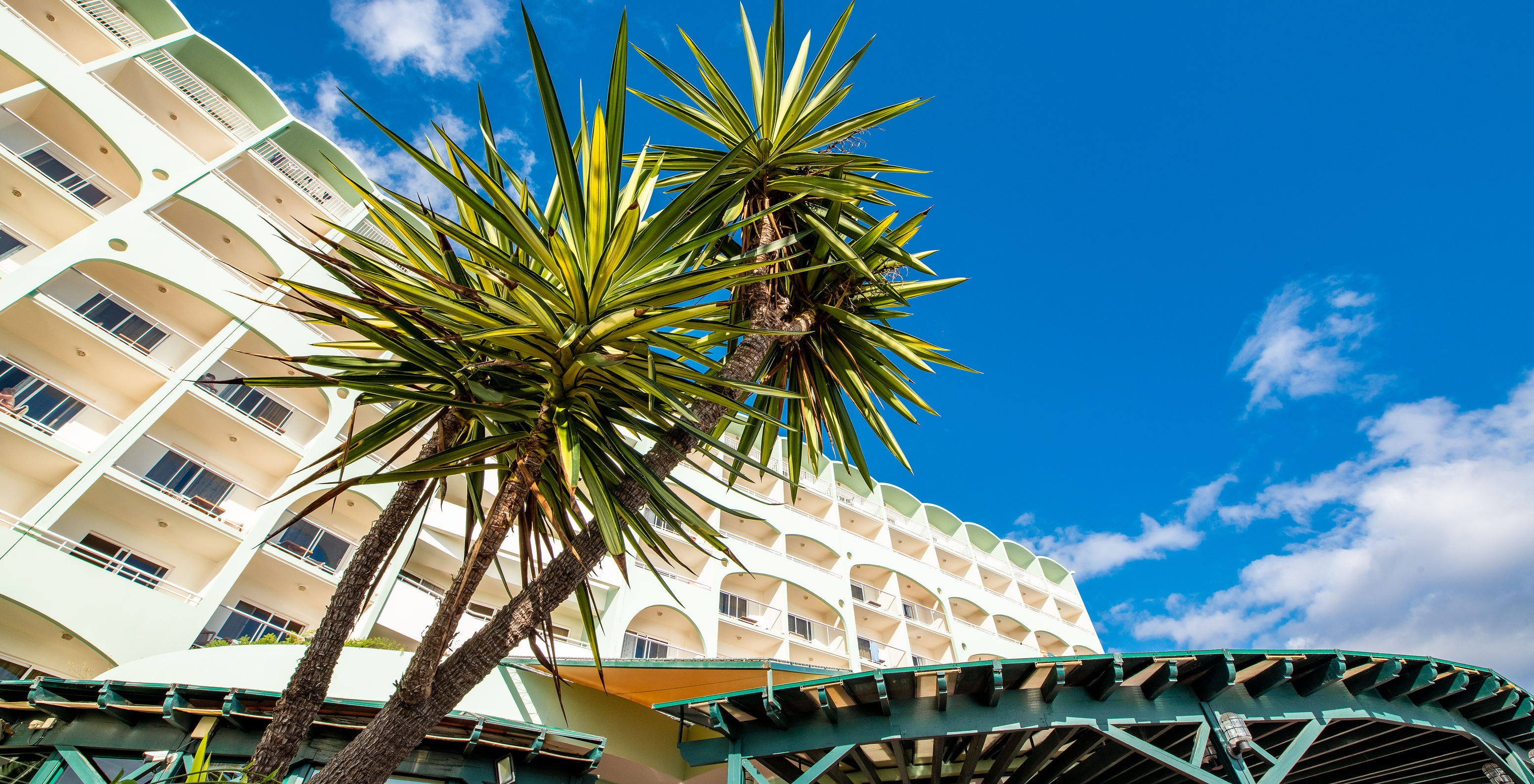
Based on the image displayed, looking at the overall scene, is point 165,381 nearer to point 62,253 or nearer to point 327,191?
point 62,253

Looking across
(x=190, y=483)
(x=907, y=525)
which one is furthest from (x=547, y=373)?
(x=907, y=525)

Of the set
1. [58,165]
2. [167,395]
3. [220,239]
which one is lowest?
[167,395]

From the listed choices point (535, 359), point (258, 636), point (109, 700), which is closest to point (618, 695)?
point (109, 700)

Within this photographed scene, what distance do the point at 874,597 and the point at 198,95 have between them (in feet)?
86.6

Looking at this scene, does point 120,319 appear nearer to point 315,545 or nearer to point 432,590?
point 315,545

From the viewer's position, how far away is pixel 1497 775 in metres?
8.22

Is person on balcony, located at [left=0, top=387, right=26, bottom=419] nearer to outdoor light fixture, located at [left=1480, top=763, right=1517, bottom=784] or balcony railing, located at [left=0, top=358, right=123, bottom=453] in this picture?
balcony railing, located at [left=0, top=358, right=123, bottom=453]

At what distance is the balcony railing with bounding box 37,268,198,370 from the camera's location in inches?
562

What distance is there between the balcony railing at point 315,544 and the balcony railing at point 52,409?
379 centimetres

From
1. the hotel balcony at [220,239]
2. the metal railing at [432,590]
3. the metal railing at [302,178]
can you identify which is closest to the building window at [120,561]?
the metal railing at [432,590]

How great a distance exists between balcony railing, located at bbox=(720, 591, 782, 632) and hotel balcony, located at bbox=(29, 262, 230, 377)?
15.3 m

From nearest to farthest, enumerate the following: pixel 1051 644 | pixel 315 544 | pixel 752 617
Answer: pixel 315 544
pixel 752 617
pixel 1051 644

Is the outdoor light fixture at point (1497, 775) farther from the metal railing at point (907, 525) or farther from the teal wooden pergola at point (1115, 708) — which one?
the metal railing at point (907, 525)

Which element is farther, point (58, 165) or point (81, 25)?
point (81, 25)
